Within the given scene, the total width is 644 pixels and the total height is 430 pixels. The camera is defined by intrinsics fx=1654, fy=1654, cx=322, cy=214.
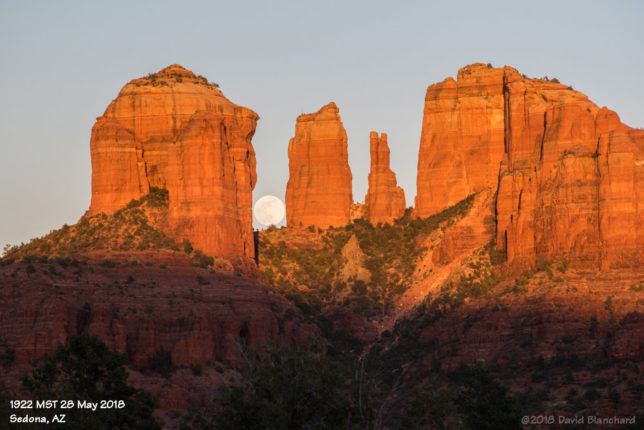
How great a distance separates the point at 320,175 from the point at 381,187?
665 cm

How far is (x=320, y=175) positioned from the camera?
575ft

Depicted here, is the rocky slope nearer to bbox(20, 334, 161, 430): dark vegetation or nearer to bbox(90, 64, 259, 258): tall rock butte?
bbox(90, 64, 259, 258): tall rock butte

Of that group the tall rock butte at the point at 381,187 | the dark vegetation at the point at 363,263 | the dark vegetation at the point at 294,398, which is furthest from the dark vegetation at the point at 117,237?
the dark vegetation at the point at 294,398

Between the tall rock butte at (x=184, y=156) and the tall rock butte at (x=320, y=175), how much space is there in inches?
617

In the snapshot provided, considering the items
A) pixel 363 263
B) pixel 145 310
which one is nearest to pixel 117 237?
pixel 145 310

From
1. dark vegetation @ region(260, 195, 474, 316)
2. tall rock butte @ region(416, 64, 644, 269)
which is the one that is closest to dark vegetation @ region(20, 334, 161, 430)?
tall rock butte @ region(416, 64, 644, 269)

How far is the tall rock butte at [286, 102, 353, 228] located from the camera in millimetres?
174750

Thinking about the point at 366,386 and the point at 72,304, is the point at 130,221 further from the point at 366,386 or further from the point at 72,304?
the point at 366,386

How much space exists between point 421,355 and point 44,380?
5228 cm

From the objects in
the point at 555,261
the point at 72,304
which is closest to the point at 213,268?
the point at 72,304

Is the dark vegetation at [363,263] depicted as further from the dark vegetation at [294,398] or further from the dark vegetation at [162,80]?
the dark vegetation at [294,398]

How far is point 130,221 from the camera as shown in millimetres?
151500

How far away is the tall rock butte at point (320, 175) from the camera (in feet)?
573

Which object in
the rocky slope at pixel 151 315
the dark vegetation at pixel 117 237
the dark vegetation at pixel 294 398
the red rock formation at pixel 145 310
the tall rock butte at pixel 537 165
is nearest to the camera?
the dark vegetation at pixel 294 398
